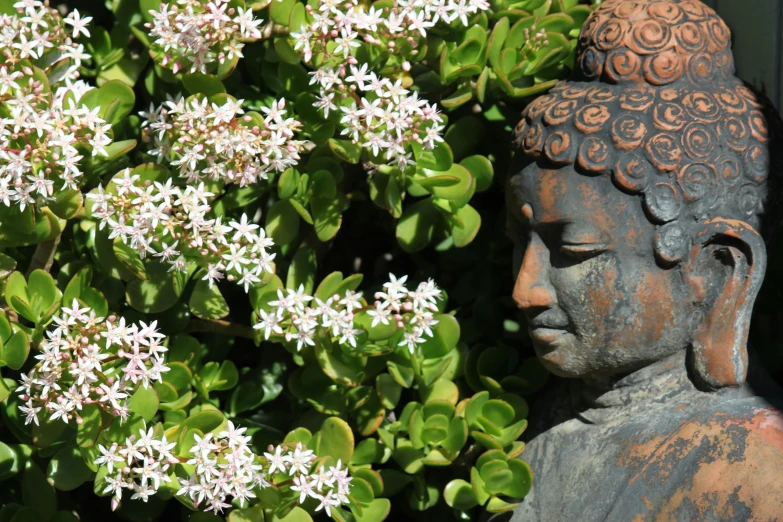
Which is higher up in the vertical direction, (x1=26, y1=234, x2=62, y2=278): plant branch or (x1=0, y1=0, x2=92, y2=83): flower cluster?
(x1=0, y1=0, x2=92, y2=83): flower cluster

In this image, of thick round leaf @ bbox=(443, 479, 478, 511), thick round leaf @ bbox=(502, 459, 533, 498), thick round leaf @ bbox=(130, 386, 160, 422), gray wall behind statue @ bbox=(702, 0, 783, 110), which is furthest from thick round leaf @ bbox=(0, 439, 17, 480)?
gray wall behind statue @ bbox=(702, 0, 783, 110)

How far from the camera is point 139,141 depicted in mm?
2111

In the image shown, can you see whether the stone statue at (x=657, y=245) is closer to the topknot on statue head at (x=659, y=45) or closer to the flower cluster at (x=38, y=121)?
the topknot on statue head at (x=659, y=45)

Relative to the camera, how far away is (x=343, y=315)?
5.73 ft

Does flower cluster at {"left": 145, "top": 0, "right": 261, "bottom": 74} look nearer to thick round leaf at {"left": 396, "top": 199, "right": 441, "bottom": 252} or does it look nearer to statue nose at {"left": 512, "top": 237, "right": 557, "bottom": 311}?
thick round leaf at {"left": 396, "top": 199, "right": 441, "bottom": 252}

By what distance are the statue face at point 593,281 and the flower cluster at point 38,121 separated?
802 mm

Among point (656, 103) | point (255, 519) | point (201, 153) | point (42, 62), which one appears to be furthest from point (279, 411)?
point (656, 103)

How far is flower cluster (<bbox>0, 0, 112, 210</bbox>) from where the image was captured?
1.69 m

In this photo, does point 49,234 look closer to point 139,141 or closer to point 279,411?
point 139,141

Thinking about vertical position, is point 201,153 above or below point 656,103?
below

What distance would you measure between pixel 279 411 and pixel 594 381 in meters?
0.70

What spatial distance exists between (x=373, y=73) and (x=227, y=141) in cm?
29

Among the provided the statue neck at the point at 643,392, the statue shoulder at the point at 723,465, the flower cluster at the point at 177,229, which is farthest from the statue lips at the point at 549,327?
the flower cluster at the point at 177,229

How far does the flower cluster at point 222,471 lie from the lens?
169 centimetres
